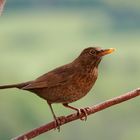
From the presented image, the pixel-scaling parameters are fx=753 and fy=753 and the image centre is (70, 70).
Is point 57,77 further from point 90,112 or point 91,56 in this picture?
point 90,112

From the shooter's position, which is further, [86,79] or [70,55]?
[70,55]

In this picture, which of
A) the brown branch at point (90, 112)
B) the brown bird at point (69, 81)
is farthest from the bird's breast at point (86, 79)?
the brown branch at point (90, 112)

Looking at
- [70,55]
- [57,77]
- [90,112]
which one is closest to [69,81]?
[57,77]

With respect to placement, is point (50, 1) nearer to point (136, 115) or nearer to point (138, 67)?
point (138, 67)

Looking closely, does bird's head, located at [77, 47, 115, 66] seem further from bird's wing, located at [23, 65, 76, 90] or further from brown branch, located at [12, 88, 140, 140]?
brown branch, located at [12, 88, 140, 140]

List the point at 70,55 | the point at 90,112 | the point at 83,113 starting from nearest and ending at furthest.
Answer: the point at 90,112 → the point at 83,113 → the point at 70,55

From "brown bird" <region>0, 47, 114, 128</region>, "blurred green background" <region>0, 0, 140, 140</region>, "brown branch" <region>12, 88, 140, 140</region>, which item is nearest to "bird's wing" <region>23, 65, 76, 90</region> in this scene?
"brown bird" <region>0, 47, 114, 128</region>

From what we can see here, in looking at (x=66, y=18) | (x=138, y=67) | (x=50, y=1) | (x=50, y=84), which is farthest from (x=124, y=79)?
(x=50, y=84)
